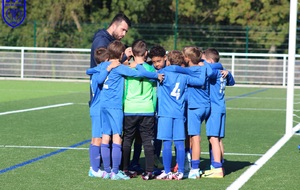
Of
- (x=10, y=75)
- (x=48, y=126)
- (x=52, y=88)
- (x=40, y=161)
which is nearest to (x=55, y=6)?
(x=10, y=75)

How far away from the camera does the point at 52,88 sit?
87.4 ft

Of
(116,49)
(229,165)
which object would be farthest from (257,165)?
(116,49)

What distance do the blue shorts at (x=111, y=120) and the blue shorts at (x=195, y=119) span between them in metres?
0.82

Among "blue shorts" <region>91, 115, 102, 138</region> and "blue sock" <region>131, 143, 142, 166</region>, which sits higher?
"blue shorts" <region>91, 115, 102, 138</region>

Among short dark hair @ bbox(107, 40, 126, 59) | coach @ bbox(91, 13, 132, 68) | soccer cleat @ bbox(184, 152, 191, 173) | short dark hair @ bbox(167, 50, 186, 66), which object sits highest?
coach @ bbox(91, 13, 132, 68)

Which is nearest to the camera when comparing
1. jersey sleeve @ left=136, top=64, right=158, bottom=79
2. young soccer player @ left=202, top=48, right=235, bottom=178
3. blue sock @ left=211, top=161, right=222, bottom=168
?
jersey sleeve @ left=136, top=64, right=158, bottom=79

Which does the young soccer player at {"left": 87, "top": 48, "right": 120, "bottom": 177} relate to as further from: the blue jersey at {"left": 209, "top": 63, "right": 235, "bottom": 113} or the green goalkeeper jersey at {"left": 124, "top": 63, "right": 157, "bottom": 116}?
the blue jersey at {"left": 209, "top": 63, "right": 235, "bottom": 113}

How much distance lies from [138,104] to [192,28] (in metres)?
24.7

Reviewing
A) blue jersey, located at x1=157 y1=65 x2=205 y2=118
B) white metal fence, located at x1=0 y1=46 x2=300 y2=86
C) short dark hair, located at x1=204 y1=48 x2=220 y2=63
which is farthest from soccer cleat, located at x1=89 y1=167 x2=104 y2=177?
white metal fence, located at x1=0 y1=46 x2=300 y2=86

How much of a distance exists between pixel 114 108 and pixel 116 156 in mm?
540

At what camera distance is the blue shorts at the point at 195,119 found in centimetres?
924

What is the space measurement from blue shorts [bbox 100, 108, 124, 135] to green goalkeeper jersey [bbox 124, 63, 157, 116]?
114 mm

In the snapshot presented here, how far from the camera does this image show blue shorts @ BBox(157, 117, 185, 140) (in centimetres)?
902

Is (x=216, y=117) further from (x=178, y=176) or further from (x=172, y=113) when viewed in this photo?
(x=178, y=176)
